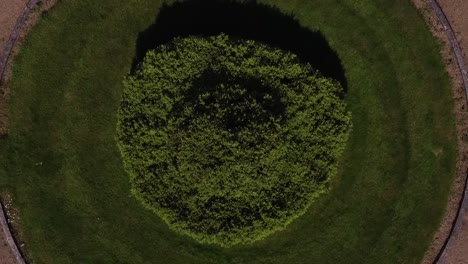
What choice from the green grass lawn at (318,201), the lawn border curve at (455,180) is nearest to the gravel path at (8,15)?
the green grass lawn at (318,201)

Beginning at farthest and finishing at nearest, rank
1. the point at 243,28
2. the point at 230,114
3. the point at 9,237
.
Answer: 1. the point at 9,237
2. the point at 243,28
3. the point at 230,114

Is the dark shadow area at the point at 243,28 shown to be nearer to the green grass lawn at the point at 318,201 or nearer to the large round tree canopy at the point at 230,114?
the green grass lawn at the point at 318,201

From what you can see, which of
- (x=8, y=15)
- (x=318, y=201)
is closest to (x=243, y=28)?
(x=318, y=201)

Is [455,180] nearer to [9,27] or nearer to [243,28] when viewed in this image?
[243,28]

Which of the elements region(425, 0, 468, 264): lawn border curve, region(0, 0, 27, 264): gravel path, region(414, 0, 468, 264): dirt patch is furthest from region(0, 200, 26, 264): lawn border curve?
region(425, 0, 468, 264): lawn border curve

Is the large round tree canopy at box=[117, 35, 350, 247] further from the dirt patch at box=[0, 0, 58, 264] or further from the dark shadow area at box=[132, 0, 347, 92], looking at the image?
the dirt patch at box=[0, 0, 58, 264]

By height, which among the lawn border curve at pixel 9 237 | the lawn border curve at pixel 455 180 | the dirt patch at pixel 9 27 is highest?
the lawn border curve at pixel 455 180
